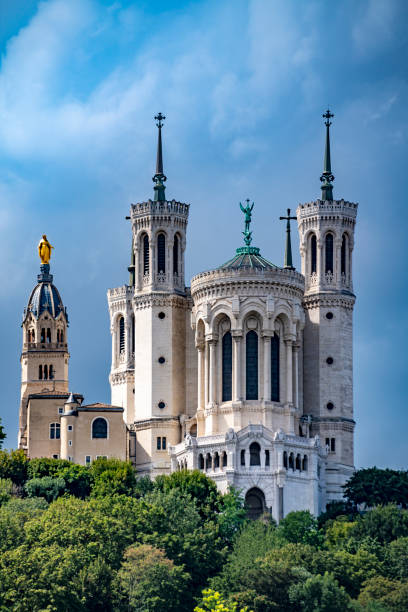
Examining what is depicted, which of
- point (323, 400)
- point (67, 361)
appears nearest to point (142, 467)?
point (323, 400)

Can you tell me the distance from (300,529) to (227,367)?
1595 centimetres

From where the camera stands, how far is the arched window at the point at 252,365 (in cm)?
16162

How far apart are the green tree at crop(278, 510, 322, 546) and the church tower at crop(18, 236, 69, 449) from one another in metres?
43.5

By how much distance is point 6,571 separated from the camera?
5089 inches

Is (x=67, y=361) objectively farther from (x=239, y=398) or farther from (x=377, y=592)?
(x=377, y=592)

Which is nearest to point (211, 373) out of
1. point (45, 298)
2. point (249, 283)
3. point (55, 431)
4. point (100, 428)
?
point (249, 283)

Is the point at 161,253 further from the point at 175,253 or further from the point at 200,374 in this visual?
the point at 200,374

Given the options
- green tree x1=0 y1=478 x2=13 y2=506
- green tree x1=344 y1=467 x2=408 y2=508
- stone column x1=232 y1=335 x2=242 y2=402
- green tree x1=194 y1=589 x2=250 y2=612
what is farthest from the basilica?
green tree x1=194 y1=589 x2=250 y2=612

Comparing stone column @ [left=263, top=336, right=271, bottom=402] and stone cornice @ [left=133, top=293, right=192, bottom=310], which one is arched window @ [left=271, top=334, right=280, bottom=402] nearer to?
stone column @ [left=263, top=336, right=271, bottom=402]

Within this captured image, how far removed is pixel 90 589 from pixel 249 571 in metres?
11.2

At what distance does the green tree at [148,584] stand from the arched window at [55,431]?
33.9 meters

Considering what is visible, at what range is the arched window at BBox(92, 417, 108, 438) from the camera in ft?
544

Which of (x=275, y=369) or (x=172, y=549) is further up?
(x=275, y=369)

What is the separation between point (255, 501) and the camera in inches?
6260
